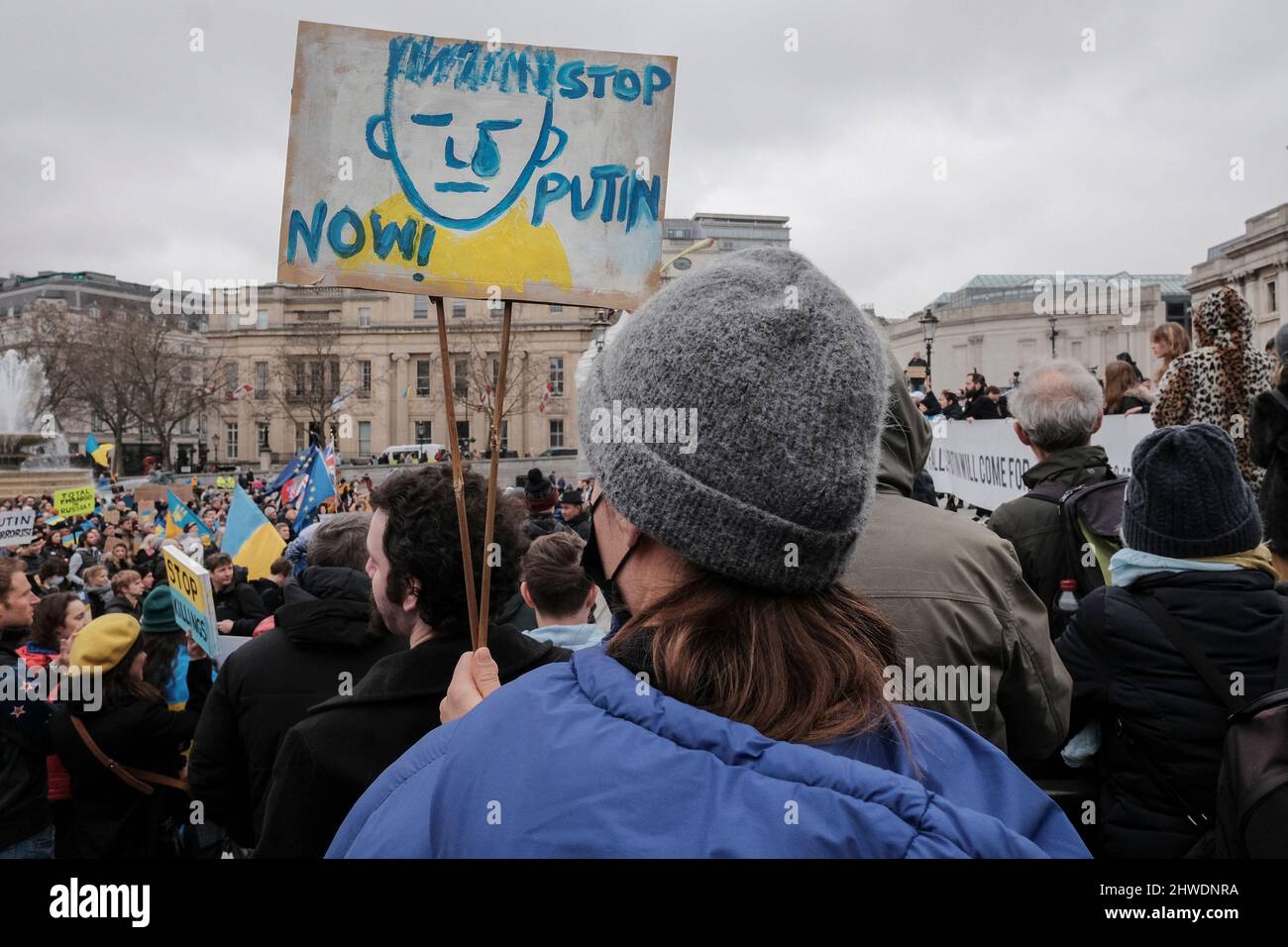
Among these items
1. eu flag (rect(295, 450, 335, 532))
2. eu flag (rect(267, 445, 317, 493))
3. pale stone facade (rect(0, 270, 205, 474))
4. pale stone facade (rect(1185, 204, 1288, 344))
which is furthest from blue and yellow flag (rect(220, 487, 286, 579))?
pale stone facade (rect(0, 270, 205, 474))

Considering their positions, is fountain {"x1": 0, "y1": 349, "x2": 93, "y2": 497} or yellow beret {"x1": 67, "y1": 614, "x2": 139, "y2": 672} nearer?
yellow beret {"x1": 67, "y1": 614, "x2": 139, "y2": 672}

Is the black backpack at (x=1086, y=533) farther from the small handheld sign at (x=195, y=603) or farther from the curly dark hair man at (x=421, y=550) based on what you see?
the small handheld sign at (x=195, y=603)

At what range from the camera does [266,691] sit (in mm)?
2863

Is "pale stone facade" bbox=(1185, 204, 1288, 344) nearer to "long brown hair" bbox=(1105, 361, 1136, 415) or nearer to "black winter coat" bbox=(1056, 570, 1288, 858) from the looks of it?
"long brown hair" bbox=(1105, 361, 1136, 415)

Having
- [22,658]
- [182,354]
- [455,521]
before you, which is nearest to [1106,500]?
[455,521]

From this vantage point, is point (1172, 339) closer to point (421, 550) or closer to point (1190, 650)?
point (1190, 650)

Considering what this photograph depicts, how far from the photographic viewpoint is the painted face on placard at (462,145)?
2459 millimetres

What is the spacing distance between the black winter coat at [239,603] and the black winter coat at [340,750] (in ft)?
14.2

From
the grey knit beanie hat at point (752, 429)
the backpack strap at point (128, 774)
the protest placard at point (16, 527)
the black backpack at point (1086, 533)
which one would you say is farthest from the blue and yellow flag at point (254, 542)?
the protest placard at point (16, 527)

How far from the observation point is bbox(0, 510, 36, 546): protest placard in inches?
501

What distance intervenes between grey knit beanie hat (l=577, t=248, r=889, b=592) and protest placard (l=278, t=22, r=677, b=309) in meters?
1.43

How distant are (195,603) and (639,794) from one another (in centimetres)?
382
